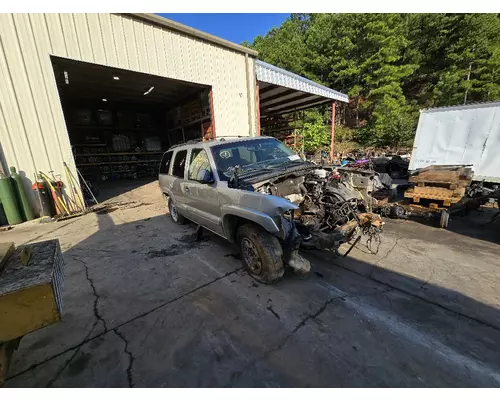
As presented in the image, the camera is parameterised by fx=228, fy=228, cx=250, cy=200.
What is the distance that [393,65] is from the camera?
2430 cm

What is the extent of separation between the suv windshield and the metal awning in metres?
7.10

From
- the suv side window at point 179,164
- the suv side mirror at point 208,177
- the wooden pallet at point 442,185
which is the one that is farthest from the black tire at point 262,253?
the wooden pallet at point 442,185

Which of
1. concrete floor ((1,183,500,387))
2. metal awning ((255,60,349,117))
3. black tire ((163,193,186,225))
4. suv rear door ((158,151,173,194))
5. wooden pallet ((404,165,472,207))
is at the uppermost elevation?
metal awning ((255,60,349,117))

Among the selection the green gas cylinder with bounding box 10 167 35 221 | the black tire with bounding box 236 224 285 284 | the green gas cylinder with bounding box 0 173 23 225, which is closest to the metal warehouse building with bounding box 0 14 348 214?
the green gas cylinder with bounding box 10 167 35 221

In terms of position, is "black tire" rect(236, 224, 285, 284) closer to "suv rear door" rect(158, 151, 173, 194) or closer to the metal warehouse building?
"suv rear door" rect(158, 151, 173, 194)

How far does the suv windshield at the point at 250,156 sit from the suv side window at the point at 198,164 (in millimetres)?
210

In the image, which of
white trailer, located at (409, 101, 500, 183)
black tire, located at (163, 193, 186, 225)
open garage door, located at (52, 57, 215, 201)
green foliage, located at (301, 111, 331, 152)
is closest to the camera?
black tire, located at (163, 193, 186, 225)

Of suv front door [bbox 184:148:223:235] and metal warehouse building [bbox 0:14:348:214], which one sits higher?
metal warehouse building [bbox 0:14:348:214]

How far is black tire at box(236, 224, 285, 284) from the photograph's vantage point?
9.35 ft

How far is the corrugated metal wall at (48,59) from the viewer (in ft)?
19.2

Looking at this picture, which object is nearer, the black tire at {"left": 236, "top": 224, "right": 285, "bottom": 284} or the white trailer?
the black tire at {"left": 236, "top": 224, "right": 285, "bottom": 284}

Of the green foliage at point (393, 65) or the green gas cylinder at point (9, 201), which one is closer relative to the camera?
the green gas cylinder at point (9, 201)

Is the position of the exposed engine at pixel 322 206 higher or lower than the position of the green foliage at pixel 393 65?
lower

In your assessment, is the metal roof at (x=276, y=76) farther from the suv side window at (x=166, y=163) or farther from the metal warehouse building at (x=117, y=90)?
the suv side window at (x=166, y=163)
